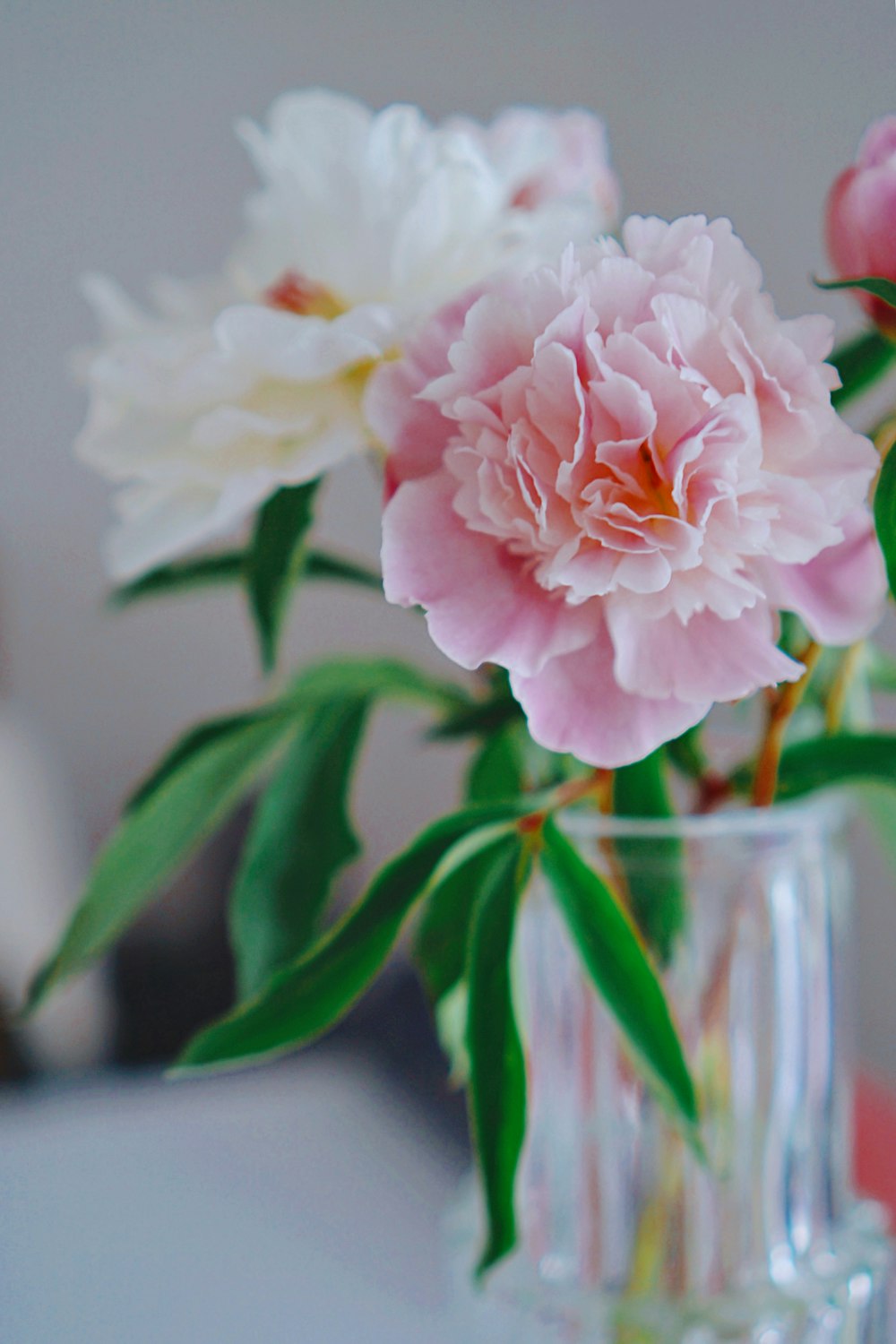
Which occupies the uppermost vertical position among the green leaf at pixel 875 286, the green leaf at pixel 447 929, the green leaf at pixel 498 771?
the green leaf at pixel 875 286

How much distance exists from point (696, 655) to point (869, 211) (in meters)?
0.13

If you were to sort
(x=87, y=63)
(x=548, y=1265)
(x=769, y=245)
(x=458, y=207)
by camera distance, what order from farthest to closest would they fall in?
(x=87, y=63)
(x=769, y=245)
(x=548, y=1265)
(x=458, y=207)

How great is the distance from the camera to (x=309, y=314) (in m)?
0.43

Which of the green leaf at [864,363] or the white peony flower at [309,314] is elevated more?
the white peony flower at [309,314]

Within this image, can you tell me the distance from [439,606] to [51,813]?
114 cm

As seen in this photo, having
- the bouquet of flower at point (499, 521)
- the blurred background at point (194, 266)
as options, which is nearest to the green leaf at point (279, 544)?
the bouquet of flower at point (499, 521)

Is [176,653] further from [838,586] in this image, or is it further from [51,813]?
[838,586]

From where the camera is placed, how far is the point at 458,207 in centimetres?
39

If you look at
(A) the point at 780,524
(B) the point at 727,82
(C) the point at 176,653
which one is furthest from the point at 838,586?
(C) the point at 176,653

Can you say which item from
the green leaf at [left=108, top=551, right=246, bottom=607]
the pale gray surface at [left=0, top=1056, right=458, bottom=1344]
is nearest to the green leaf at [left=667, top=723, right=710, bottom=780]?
the green leaf at [left=108, top=551, right=246, bottom=607]

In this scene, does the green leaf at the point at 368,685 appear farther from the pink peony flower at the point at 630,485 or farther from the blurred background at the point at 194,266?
the blurred background at the point at 194,266

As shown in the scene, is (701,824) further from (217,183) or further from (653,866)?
(217,183)

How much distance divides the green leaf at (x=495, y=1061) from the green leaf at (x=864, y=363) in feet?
0.62

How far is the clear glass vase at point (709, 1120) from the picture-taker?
1.52 ft
